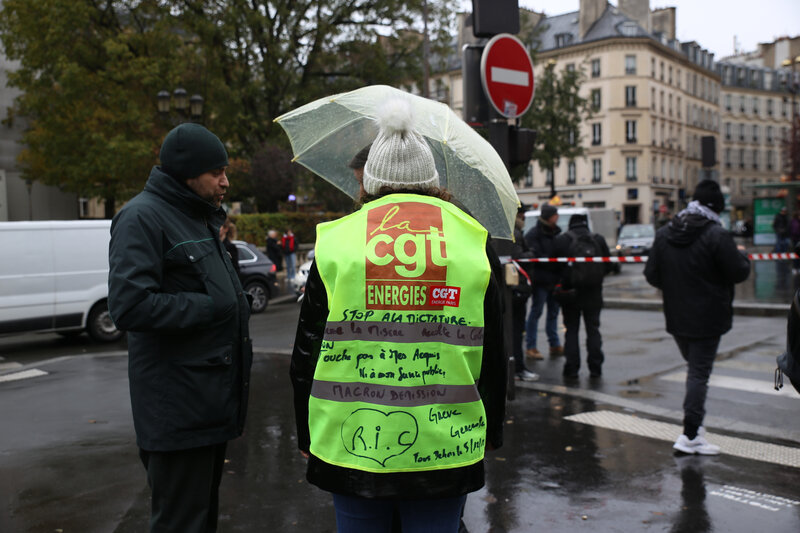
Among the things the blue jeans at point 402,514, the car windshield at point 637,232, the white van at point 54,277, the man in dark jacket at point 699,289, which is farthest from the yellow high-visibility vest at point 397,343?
the car windshield at point 637,232

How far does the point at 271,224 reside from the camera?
2912 cm

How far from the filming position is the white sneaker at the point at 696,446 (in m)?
5.30

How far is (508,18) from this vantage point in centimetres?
644

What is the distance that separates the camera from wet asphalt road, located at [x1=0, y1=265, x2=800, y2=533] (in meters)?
4.16

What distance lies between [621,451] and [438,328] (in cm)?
376

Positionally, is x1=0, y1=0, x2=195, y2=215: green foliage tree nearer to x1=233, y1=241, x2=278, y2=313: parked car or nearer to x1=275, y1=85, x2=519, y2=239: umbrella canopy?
x1=233, y1=241, x2=278, y2=313: parked car

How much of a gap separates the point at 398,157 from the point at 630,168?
65.3 metres

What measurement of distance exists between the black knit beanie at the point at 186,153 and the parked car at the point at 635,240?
90.8 ft

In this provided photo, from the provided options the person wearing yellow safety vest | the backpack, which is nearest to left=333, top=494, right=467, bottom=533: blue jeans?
the person wearing yellow safety vest

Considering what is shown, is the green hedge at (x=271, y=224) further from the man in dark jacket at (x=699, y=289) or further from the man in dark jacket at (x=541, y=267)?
the man in dark jacket at (x=699, y=289)

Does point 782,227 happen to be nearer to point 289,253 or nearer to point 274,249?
point 289,253

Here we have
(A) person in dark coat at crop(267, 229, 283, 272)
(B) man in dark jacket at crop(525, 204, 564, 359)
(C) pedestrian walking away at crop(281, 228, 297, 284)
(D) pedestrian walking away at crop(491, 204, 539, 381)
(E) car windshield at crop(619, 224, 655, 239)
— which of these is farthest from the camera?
(E) car windshield at crop(619, 224, 655, 239)

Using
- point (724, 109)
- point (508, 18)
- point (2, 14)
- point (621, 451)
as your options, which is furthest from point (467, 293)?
point (724, 109)

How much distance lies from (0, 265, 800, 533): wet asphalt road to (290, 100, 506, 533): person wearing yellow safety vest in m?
2.04
